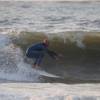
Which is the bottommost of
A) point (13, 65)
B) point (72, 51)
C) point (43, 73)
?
point (72, 51)

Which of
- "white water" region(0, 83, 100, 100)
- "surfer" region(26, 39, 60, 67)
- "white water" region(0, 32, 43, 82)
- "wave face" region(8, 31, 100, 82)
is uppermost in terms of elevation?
"white water" region(0, 83, 100, 100)

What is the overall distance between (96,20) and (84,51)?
42.6 ft

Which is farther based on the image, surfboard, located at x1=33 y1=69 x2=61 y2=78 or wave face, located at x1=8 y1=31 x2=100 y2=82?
wave face, located at x1=8 y1=31 x2=100 y2=82

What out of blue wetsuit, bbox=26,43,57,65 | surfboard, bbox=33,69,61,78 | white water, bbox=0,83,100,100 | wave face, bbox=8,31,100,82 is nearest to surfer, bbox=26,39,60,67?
blue wetsuit, bbox=26,43,57,65

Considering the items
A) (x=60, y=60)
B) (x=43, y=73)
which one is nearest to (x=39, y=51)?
(x=43, y=73)

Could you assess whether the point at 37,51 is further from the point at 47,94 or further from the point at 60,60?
the point at 47,94

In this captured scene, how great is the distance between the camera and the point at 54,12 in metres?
44.8

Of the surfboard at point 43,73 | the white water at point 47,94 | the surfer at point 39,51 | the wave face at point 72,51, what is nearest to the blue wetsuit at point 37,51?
the surfer at point 39,51

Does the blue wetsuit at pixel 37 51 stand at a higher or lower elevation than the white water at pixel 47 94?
lower

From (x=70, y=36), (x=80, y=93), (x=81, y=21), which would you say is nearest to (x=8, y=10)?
(x=81, y=21)

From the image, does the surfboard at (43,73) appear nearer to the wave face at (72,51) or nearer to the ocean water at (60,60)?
the ocean water at (60,60)

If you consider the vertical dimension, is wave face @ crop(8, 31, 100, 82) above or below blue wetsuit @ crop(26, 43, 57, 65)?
below

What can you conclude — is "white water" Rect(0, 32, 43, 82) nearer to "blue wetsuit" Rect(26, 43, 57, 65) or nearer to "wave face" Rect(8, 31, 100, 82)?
"wave face" Rect(8, 31, 100, 82)

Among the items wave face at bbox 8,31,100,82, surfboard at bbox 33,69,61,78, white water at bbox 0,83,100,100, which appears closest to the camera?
white water at bbox 0,83,100,100
